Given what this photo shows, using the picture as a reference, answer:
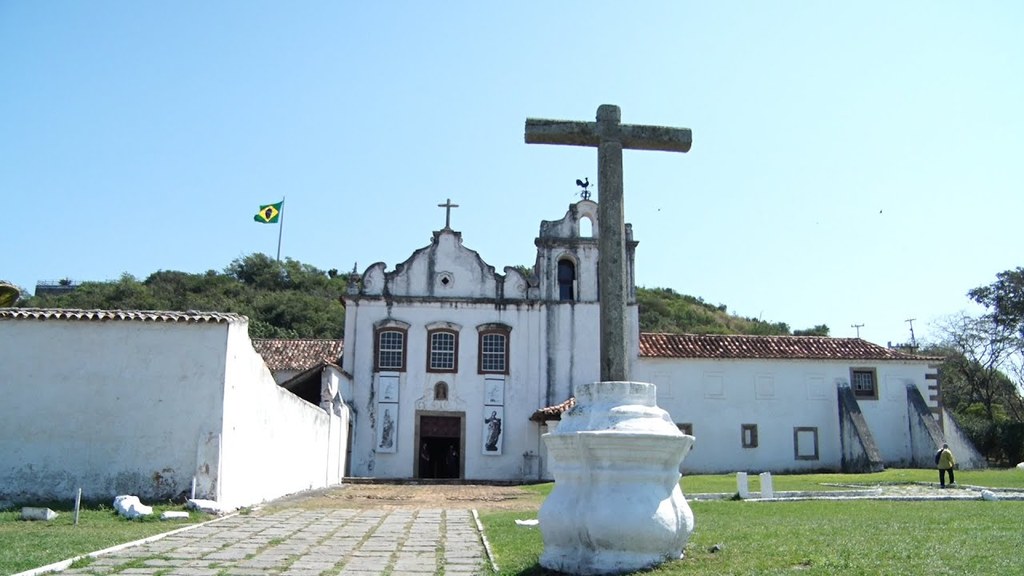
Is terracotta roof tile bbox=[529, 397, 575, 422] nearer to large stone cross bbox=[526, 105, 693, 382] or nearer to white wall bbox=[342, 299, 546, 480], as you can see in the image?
white wall bbox=[342, 299, 546, 480]

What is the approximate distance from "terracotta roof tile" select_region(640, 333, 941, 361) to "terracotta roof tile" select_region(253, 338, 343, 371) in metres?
11.0

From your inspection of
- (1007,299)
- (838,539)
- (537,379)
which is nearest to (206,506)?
(838,539)

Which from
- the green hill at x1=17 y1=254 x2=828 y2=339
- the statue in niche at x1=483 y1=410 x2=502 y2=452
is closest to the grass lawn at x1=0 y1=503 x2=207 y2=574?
the statue in niche at x1=483 y1=410 x2=502 y2=452

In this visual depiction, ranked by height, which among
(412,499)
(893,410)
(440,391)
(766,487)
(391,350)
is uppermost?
(391,350)

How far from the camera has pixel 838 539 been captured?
7664mm

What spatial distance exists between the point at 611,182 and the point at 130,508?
8.09 metres

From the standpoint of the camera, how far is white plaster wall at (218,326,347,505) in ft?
44.0

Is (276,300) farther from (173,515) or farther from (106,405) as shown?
(173,515)

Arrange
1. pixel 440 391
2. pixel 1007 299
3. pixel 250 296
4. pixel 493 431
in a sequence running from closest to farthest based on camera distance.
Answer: pixel 493 431, pixel 440 391, pixel 1007 299, pixel 250 296

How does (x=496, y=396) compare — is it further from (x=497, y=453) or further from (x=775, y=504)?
(x=775, y=504)

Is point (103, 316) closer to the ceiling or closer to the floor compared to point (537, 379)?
closer to the ceiling

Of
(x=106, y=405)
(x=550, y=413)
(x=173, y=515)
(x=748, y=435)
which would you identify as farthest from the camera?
(x=748, y=435)

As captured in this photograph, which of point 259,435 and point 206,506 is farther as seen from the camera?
point 259,435

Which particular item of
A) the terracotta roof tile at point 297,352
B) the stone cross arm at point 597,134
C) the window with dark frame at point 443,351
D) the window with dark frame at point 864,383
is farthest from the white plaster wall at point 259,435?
the window with dark frame at point 864,383
